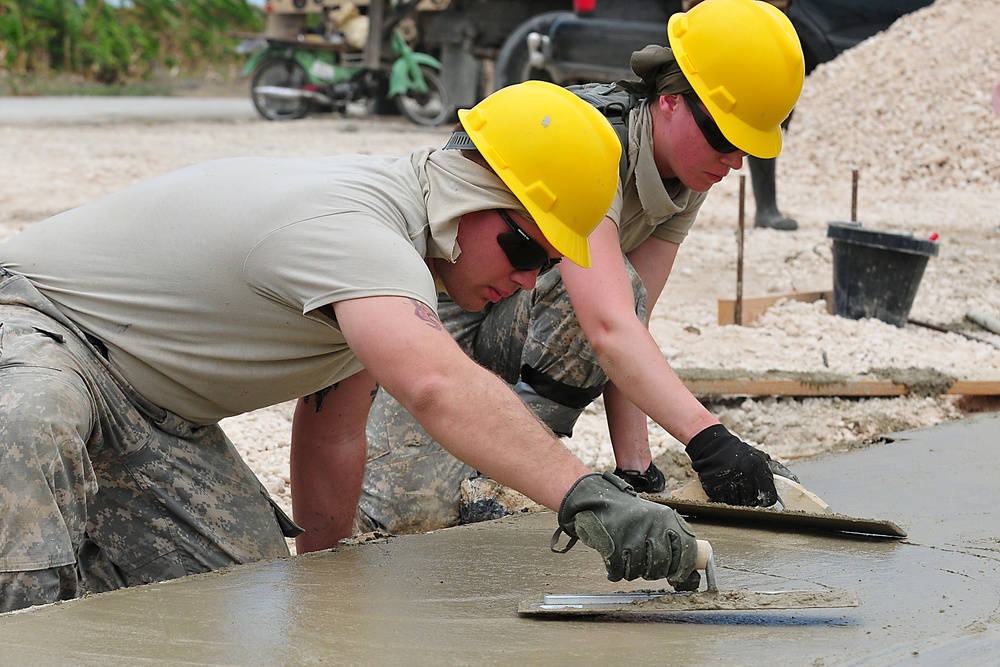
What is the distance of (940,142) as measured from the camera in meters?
10.5

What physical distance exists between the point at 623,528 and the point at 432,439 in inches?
59.9

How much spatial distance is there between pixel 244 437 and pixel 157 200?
5.56 ft

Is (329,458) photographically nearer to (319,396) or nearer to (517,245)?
(319,396)

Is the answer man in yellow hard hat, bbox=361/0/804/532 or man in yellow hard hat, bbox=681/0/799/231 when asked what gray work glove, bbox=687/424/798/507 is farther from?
man in yellow hard hat, bbox=681/0/799/231

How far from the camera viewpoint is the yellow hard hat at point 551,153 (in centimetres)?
232

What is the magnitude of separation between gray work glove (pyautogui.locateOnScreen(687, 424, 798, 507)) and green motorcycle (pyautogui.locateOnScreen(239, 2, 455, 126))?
11.0m

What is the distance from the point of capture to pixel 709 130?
3.02 metres

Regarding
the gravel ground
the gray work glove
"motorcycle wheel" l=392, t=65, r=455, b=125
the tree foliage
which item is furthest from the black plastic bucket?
the tree foliage

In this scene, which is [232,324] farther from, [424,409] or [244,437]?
[244,437]

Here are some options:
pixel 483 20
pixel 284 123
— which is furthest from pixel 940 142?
pixel 284 123

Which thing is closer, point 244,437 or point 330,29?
point 244,437

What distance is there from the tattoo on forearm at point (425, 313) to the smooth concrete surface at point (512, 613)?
0.58 m

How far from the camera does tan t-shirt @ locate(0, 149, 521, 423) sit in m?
2.18

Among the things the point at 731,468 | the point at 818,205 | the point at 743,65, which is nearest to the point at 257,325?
the point at 731,468
